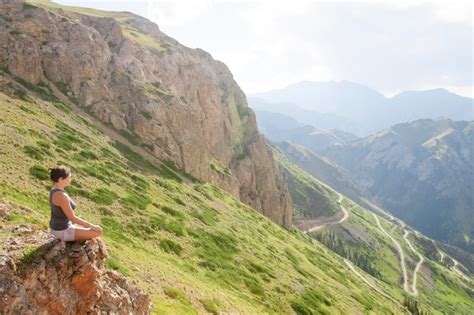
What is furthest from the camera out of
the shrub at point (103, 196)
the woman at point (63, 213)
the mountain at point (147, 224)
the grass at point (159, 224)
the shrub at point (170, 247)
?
the shrub at point (103, 196)

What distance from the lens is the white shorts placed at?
1672 cm

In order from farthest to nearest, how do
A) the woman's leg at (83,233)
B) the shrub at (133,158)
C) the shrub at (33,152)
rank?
the shrub at (133,158), the shrub at (33,152), the woman's leg at (83,233)

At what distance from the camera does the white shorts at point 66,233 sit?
16.7m

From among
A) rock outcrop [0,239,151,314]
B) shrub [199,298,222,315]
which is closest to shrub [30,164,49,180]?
shrub [199,298,222,315]

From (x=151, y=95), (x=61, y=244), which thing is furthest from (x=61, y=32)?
(x=61, y=244)

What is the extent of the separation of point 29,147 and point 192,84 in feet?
309

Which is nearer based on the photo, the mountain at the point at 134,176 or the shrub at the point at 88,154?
the mountain at the point at 134,176

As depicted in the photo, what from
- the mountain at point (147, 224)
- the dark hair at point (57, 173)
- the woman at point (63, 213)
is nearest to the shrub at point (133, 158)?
the mountain at point (147, 224)

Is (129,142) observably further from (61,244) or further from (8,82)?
(61,244)

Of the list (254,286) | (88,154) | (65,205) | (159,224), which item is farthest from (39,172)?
(65,205)

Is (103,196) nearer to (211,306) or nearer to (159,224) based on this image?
(159,224)

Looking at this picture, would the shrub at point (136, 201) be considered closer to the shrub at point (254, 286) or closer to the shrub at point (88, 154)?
the shrub at point (88, 154)

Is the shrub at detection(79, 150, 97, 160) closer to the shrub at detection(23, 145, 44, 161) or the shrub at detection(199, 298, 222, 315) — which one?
the shrub at detection(23, 145, 44, 161)

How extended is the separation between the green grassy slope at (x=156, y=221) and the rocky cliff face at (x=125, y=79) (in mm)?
7027
